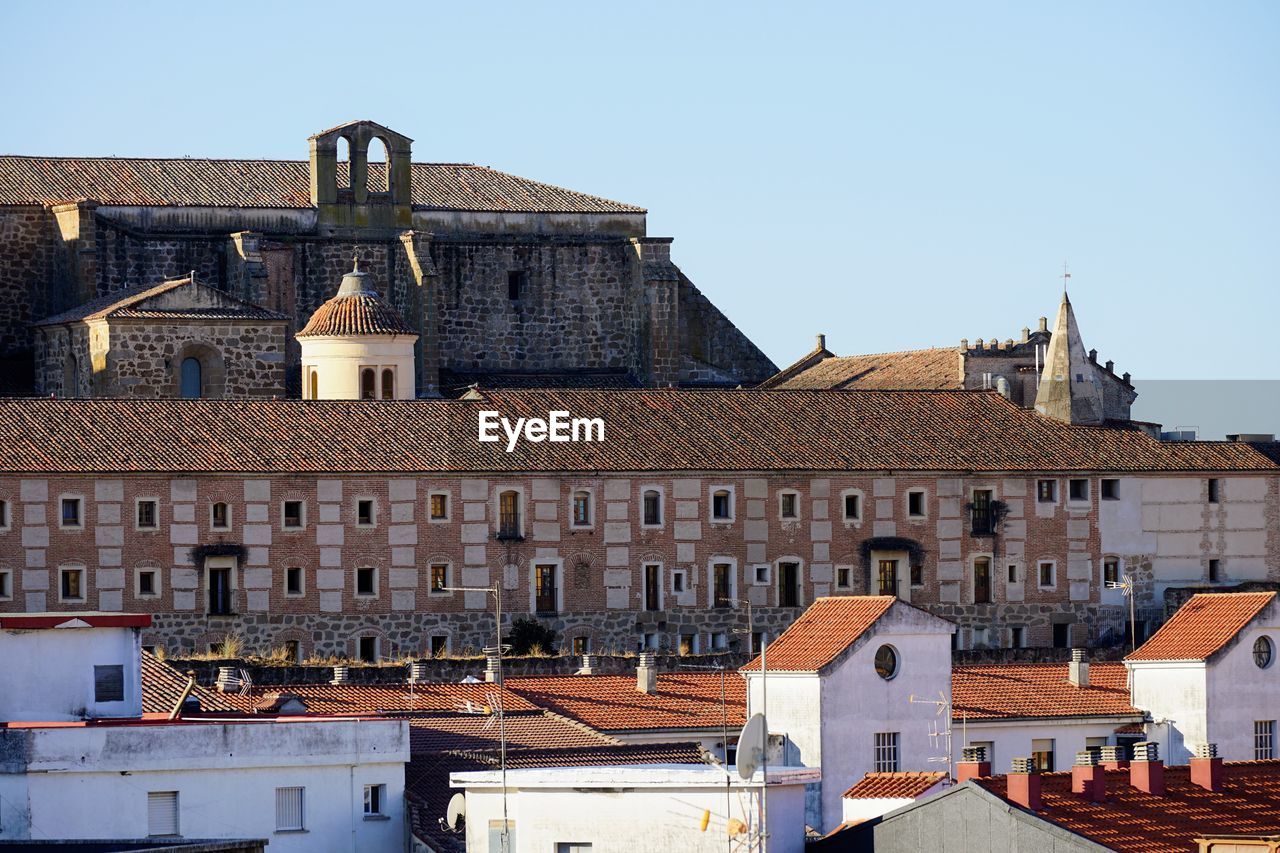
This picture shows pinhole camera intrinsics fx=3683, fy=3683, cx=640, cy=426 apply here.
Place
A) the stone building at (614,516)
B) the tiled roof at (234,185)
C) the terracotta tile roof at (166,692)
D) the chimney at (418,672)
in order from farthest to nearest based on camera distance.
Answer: the tiled roof at (234,185) < the stone building at (614,516) < the chimney at (418,672) < the terracotta tile roof at (166,692)

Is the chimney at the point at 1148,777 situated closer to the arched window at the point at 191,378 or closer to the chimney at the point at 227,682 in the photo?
the chimney at the point at 227,682

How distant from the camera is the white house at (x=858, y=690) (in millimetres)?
52438

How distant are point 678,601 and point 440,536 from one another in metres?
5.10

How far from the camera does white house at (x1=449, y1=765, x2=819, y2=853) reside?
42.1 m

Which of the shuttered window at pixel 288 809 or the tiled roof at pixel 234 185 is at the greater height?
the tiled roof at pixel 234 185

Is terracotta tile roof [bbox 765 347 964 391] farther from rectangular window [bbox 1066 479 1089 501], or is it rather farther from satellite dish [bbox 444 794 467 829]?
satellite dish [bbox 444 794 467 829]

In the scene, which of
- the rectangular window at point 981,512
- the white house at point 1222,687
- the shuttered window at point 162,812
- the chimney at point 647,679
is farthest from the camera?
the rectangular window at point 981,512

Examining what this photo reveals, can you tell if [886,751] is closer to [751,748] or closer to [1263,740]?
[1263,740]

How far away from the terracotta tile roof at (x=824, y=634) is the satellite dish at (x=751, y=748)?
36.2ft

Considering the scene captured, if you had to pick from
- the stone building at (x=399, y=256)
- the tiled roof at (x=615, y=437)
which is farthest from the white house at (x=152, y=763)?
the stone building at (x=399, y=256)

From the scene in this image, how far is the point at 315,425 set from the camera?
7344cm

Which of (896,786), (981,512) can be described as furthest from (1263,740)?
(981,512)

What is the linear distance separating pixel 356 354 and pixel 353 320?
A: 0.77 meters

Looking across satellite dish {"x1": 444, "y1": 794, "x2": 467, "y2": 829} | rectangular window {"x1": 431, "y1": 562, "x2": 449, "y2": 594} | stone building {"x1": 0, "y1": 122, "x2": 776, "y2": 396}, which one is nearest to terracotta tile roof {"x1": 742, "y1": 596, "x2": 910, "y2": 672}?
satellite dish {"x1": 444, "y1": 794, "x2": 467, "y2": 829}
